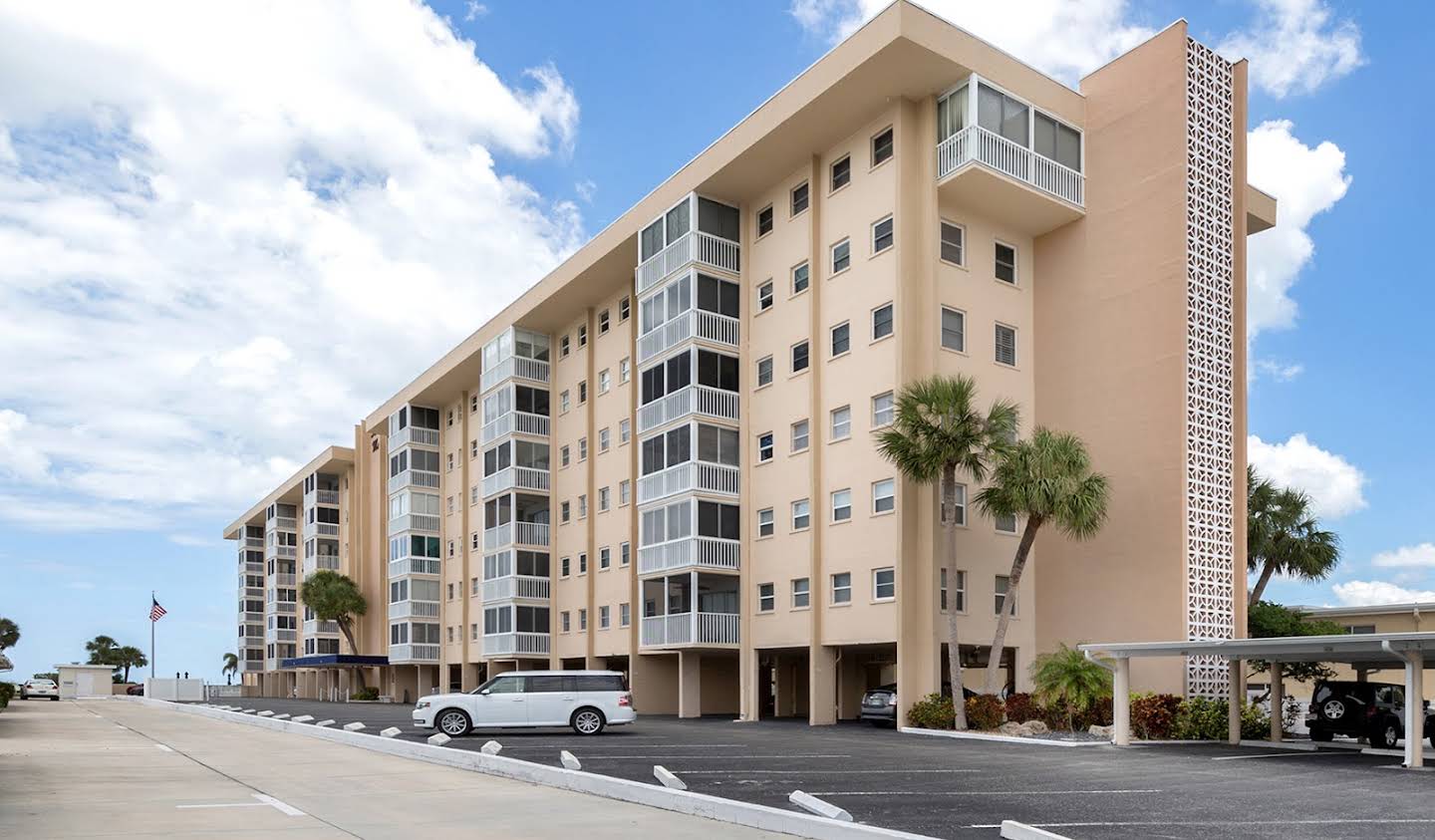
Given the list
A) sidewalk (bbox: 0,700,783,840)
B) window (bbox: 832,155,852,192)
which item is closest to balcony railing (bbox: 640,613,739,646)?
window (bbox: 832,155,852,192)

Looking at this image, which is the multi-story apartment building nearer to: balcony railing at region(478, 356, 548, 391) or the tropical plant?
the tropical plant

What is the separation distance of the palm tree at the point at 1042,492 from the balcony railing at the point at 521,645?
26.5m

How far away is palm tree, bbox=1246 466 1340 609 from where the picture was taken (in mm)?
43969

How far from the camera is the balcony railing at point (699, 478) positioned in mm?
41625

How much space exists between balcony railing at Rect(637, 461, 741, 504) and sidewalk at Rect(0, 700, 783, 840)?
53.3 feet

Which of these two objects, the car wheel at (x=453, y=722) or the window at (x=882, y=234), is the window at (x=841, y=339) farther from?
the car wheel at (x=453, y=722)

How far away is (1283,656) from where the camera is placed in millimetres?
27156

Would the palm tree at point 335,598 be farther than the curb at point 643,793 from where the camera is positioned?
Yes

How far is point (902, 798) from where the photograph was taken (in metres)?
16.6

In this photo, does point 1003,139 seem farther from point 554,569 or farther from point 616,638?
point 554,569

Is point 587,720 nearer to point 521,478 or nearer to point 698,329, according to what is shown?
point 698,329

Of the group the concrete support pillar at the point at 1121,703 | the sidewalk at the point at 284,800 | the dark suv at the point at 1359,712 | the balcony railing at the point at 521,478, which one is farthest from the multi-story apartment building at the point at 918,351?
the sidewalk at the point at 284,800

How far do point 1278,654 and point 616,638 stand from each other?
28095mm

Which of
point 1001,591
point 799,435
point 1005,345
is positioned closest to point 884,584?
point 1001,591
